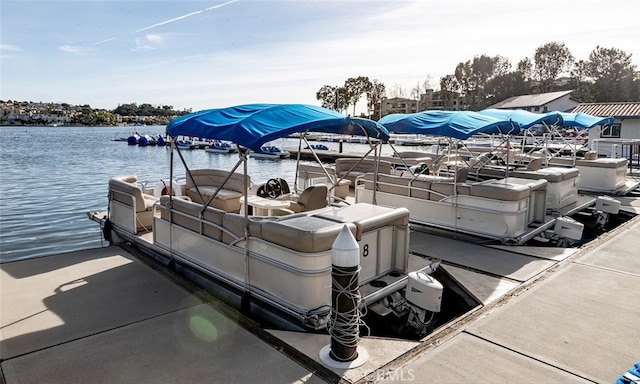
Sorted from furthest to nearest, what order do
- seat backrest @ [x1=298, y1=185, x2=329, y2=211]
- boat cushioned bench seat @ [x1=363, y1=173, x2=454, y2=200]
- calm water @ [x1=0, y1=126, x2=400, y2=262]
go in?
1. calm water @ [x1=0, y1=126, x2=400, y2=262]
2. boat cushioned bench seat @ [x1=363, y1=173, x2=454, y2=200]
3. seat backrest @ [x1=298, y1=185, x2=329, y2=211]

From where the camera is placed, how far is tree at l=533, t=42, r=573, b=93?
3654 inches

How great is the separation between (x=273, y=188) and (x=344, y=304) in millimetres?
4368

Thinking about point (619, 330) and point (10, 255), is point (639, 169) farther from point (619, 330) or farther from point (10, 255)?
point (10, 255)

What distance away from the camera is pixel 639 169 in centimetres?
Result: 1842

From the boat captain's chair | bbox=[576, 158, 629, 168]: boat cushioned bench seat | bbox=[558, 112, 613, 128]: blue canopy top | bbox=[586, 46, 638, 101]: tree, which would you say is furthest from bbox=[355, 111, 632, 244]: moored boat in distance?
bbox=[586, 46, 638, 101]: tree

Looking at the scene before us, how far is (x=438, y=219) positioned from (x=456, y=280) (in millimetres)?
2813

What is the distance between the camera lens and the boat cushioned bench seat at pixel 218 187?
23.8ft

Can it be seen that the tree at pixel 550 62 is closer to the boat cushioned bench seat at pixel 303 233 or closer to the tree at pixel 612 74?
the tree at pixel 612 74

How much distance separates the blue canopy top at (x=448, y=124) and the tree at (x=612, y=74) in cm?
7988

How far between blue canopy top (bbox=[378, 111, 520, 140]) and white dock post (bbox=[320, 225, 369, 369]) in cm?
455

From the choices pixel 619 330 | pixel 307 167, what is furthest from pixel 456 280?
pixel 307 167

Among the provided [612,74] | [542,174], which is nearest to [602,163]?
[542,174]

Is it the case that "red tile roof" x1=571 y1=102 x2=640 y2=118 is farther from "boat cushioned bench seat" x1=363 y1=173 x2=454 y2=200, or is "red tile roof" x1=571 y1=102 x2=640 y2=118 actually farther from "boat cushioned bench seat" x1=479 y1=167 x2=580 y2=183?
"boat cushioned bench seat" x1=363 y1=173 x2=454 y2=200

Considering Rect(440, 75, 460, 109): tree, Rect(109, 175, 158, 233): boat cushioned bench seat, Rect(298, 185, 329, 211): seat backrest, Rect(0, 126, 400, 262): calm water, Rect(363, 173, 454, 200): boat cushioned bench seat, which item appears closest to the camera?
Rect(298, 185, 329, 211): seat backrest
